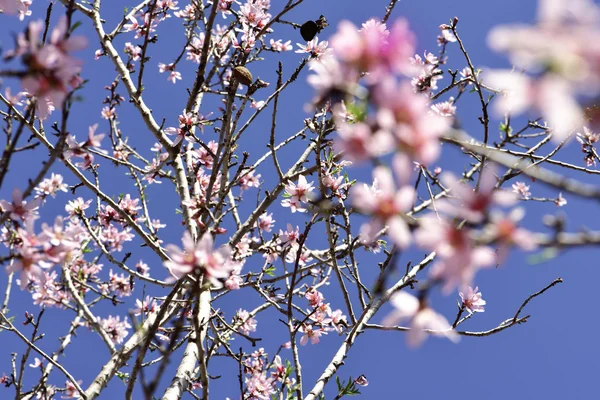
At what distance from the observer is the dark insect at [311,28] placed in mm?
3693

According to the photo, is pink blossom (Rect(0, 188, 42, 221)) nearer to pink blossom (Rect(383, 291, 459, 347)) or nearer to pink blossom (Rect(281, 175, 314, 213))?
pink blossom (Rect(383, 291, 459, 347))

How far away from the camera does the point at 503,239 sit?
1.05m

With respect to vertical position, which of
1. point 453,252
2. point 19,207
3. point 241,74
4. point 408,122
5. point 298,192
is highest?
point 241,74

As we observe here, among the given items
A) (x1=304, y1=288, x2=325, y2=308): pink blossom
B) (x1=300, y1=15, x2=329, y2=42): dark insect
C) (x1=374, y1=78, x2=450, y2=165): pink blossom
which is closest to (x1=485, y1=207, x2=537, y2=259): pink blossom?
(x1=374, y1=78, x2=450, y2=165): pink blossom

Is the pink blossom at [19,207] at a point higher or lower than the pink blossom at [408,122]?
lower

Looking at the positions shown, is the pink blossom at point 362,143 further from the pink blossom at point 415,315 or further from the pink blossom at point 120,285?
the pink blossom at point 120,285

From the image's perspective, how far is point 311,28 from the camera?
3.72m

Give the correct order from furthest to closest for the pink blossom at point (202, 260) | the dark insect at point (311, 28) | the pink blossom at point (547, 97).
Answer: the dark insect at point (311, 28)
the pink blossom at point (202, 260)
the pink blossom at point (547, 97)

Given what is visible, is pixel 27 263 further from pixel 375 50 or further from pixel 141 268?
pixel 141 268

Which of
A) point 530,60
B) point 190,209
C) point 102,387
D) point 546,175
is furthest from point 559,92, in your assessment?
point 102,387

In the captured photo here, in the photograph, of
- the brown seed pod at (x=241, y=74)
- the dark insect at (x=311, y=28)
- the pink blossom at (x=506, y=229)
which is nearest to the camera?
the pink blossom at (x=506, y=229)

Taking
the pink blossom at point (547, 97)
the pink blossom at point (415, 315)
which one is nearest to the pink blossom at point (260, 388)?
the pink blossom at point (415, 315)

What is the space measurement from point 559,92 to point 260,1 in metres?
4.00

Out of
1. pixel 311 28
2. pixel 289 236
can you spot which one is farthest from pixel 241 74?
pixel 289 236
